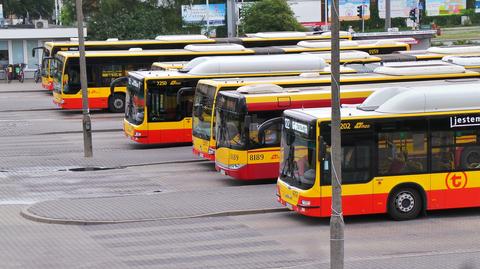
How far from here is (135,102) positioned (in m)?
35.1

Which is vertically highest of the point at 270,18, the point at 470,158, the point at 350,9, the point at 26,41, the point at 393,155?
the point at 350,9

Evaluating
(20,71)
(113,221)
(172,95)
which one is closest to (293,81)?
(172,95)

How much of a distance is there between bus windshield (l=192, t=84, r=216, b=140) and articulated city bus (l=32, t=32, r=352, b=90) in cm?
1825

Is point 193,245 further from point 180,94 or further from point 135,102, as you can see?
point 135,102

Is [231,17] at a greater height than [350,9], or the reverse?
[350,9]

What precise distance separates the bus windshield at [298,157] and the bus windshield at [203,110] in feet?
21.9

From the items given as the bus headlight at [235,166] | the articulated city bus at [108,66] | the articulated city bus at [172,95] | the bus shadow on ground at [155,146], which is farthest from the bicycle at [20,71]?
the bus headlight at [235,166]

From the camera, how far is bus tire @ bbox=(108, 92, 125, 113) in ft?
150

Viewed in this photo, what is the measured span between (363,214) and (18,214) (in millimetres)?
8054

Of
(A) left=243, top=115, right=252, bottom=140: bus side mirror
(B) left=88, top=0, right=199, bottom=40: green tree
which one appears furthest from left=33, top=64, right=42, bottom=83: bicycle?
(A) left=243, top=115, right=252, bottom=140: bus side mirror

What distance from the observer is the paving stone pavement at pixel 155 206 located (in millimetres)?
22875

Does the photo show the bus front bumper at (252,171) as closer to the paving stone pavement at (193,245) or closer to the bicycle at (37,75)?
the paving stone pavement at (193,245)

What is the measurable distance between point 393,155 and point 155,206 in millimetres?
5806

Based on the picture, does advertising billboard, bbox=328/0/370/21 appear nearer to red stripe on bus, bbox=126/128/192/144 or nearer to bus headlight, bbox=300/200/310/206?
red stripe on bus, bbox=126/128/192/144
